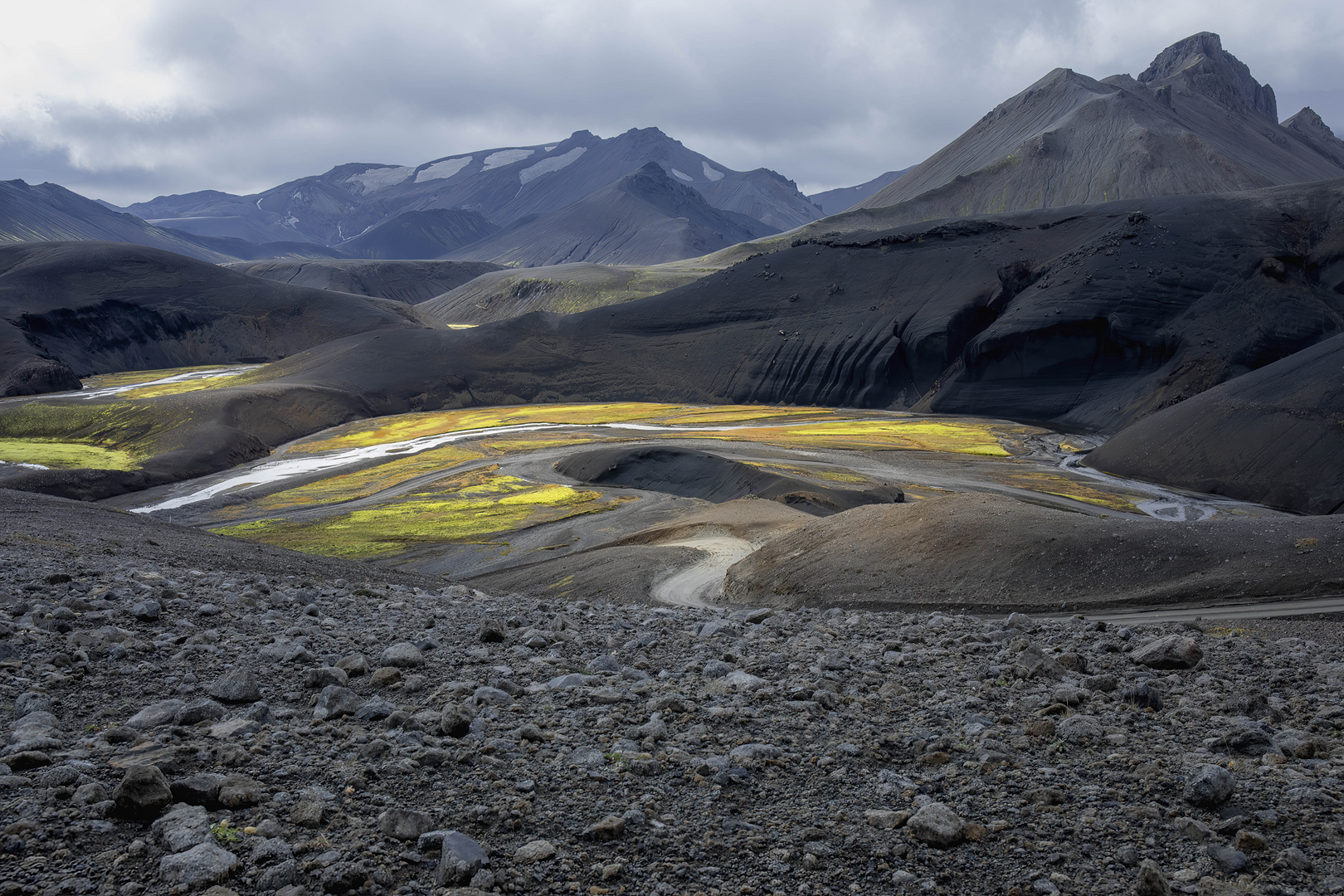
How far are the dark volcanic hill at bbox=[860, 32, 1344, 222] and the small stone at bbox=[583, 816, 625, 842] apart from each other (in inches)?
6554

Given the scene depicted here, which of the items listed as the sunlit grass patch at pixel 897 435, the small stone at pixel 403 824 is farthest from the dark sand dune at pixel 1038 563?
the sunlit grass patch at pixel 897 435

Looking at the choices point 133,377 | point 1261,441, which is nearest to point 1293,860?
point 1261,441

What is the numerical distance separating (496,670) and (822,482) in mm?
34743

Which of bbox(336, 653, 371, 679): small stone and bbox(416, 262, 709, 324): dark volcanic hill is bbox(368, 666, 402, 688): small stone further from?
bbox(416, 262, 709, 324): dark volcanic hill

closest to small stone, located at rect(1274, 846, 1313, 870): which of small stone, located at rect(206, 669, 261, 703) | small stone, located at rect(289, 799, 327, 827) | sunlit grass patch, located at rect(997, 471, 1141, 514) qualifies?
small stone, located at rect(289, 799, 327, 827)

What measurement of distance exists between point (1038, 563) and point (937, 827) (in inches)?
584

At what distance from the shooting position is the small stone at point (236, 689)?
6.64 m

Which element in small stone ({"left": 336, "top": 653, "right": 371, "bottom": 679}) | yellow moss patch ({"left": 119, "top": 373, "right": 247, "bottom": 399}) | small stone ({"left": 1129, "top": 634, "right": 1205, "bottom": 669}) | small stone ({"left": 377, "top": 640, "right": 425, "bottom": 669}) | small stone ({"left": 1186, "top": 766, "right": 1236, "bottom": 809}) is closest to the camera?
small stone ({"left": 1186, "top": 766, "right": 1236, "bottom": 809})

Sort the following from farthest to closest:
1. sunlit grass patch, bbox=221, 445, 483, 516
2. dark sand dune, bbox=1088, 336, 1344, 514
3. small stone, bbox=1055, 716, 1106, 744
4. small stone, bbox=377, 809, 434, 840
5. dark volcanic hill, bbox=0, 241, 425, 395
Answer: dark volcanic hill, bbox=0, 241, 425, 395 → sunlit grass patch, bbox=221, 445, 483, 516 → dark sand dune, bbox=1088, 336, 1344, 514 → small stone, bbox=1055, 716, 1106, 744 → small stone, bbox=377, 809, 434, 840

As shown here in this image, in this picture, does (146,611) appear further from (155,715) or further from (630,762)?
(630,762)

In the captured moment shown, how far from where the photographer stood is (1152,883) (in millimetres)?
4652

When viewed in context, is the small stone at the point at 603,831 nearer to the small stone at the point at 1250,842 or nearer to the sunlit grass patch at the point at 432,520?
the small stone at the point at 1250,842

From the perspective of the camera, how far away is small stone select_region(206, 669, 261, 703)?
21.8ft

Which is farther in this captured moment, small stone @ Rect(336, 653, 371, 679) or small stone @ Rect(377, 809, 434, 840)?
small stone @ Rect(336, 653, 371, 679)
